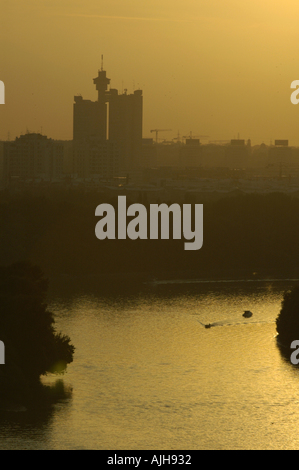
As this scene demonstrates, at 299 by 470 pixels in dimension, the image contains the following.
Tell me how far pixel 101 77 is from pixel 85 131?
5.00 m

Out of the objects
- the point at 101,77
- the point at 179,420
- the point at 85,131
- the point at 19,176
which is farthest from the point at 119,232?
the point at 101,77

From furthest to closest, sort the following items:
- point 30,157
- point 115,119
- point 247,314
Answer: point 115,119 < point 30,157 < point 247,314

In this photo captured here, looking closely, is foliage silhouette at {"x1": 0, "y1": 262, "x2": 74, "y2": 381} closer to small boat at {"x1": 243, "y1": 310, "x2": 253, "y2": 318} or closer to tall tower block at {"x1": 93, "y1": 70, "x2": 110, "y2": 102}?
small boat at {"x1": 243, "y1": 310, "x2": 253, "y2": 318}

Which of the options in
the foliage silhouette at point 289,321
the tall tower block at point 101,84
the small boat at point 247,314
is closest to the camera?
the foliage silhouette at point 289,321

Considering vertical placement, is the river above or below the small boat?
below

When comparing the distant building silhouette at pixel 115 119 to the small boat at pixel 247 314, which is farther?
the distant building silhouette at pixel 115 119

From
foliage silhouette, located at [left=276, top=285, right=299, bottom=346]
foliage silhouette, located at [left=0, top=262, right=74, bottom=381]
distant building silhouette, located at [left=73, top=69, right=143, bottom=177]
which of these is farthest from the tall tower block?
foliage silhouette, located at [left=0, top=262, right=74, bottom=381]

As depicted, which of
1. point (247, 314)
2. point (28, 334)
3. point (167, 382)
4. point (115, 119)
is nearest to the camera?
point (28, 334)

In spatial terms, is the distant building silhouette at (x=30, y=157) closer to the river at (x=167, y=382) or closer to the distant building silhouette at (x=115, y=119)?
the distant building silhouette at (x=115, y=119)

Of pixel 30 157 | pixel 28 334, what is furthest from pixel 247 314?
pixel 30 157

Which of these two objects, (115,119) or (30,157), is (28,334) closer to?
(30,157)

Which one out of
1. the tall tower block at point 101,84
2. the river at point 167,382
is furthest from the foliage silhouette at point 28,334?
the tall tower block at point 101,84

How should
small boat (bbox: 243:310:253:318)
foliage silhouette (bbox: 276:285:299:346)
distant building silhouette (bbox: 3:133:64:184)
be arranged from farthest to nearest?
distant building silhouette (bbox: 3:133:64:184) → small boat (bbox: 243:310:253:318) → foliage silhouette (bbox: 276:285:299:346)

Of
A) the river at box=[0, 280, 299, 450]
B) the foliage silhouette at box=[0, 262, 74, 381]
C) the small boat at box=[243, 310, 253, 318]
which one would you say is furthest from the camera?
the small boat at box=[243, 310, 253, 318]
